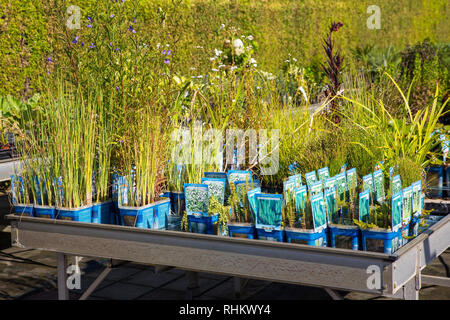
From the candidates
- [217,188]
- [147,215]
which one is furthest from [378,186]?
[147,215]

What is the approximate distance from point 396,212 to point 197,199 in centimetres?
83

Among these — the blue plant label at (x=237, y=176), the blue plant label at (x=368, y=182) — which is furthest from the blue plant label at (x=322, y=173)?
the blue plant label at (x=237, y=176)

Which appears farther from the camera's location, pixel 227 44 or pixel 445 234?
pixel 227 44

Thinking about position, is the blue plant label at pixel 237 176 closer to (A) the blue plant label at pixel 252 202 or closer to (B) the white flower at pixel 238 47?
(A) the blue plant label at pixel 252 202

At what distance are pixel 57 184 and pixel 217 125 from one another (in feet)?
3.84

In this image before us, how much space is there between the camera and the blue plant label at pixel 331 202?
2289 mm

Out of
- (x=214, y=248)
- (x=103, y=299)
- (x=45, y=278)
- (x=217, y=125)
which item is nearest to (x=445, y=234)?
(x=214, y=248)

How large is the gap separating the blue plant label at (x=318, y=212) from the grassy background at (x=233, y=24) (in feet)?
3.38

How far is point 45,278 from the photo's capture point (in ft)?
13.4

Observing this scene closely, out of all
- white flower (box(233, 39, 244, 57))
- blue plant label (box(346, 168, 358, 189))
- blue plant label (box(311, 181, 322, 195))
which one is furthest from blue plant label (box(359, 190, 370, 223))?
white flower (box(233, 39, 244, 57))

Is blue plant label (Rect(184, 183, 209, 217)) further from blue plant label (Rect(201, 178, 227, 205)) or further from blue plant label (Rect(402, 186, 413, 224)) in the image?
blue plant label (Rect(402, 186, 413, 224))

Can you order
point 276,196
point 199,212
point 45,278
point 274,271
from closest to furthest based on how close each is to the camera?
point 274,271 → point 276,196 → point 199,212 → point 45,278

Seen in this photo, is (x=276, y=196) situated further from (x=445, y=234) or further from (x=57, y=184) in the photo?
(x=57, y=184)

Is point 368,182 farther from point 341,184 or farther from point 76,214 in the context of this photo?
point 76,214
